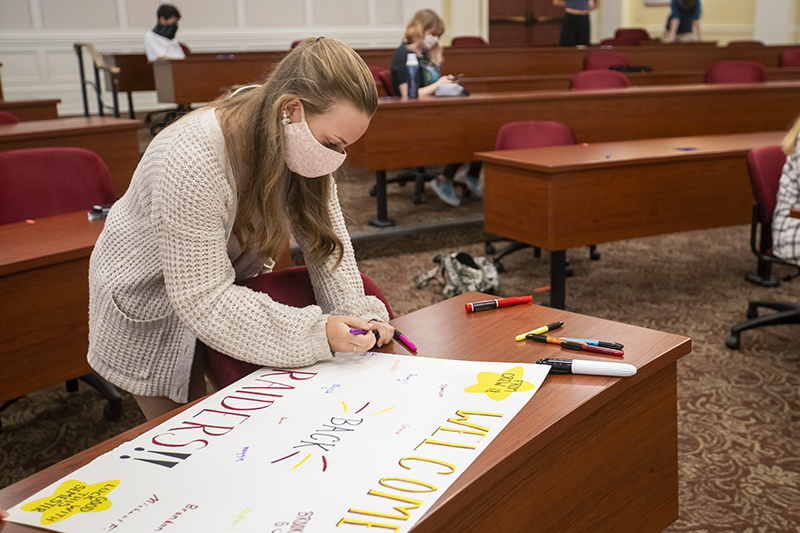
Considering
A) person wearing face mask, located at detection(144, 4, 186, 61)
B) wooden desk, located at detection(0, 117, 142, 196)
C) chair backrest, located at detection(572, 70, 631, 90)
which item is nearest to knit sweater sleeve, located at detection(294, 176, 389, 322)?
wooden desk, located at detection(0, 117, 142, 196)

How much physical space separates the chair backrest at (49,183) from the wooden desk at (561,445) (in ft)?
5.45

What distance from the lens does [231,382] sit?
42.3 inches

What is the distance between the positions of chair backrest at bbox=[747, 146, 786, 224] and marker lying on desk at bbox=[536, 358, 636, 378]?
2052mm

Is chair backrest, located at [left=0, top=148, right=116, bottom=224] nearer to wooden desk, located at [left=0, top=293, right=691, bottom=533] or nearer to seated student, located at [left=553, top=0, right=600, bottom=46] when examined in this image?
wooden desk, located at [left=0, top=293, right=691, bottom=533]

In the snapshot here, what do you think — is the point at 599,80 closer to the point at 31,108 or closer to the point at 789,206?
the point at 789,206

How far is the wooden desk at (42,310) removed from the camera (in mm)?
1578

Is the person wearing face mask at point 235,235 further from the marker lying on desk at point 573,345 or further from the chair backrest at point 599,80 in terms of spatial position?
the chair backrest at point 599,80

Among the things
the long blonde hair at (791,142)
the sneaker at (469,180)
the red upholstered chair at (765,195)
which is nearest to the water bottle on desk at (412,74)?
the sneaker at (469,180)

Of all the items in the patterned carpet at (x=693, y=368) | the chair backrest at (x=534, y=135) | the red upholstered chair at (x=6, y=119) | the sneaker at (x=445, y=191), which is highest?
the red upholstered chair at (x=6, y=119)

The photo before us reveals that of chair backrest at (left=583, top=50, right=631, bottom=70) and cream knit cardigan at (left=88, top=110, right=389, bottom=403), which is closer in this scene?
cream knit cardigan at (left=88, top=110, right=389, bottom=403)

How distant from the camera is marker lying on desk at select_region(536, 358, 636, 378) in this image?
965 mm

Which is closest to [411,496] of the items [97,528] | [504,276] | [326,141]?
[97,528]

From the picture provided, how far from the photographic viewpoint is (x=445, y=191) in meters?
5.03

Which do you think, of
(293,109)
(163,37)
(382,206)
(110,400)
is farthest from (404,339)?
(163,37)
